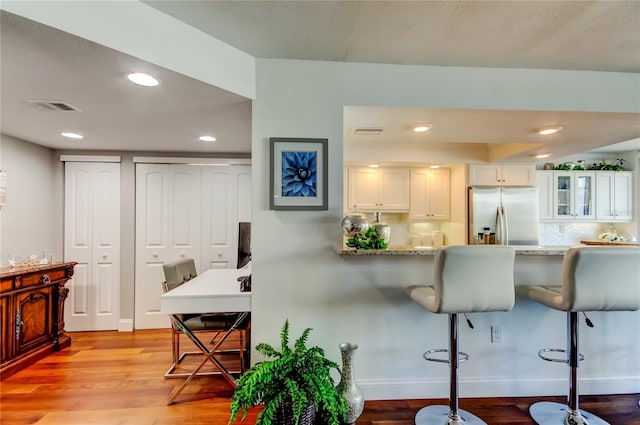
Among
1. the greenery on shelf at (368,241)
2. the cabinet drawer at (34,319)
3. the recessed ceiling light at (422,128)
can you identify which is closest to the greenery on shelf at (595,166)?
the recessed ceiling light at (422,128)

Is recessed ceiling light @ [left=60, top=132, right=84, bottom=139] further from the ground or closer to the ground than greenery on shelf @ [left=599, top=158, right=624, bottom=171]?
further from the ground

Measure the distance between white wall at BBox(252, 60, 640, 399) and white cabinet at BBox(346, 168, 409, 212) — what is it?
2.23 meters

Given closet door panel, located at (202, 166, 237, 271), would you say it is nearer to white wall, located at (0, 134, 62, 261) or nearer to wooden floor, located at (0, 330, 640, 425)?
wooden floor, located at (0, 330, 640, 425)

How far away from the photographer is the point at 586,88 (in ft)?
7.36

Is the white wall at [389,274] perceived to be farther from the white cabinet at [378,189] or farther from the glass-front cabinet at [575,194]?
the glass-front cabinet at [575,194]

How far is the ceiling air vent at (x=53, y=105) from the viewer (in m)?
2.14

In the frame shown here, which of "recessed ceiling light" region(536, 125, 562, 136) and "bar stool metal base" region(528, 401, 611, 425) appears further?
"recessed ceiling light" region(536, 125, 562, 136)

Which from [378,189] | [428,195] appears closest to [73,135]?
[378,189]

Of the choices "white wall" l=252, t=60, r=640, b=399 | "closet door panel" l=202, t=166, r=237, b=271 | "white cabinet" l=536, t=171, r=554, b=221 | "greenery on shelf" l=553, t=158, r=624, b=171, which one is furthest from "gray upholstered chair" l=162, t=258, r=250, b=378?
"greenery on shelf" l=553, t=158, r=624, b=171

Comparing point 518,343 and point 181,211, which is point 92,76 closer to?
point 181,211

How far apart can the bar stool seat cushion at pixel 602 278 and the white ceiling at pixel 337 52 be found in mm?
1076

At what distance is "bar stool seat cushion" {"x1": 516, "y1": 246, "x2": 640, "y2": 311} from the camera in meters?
1.74

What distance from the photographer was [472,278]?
1719mm

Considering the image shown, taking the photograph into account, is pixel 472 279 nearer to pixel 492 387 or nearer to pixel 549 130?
pixel 492 387
